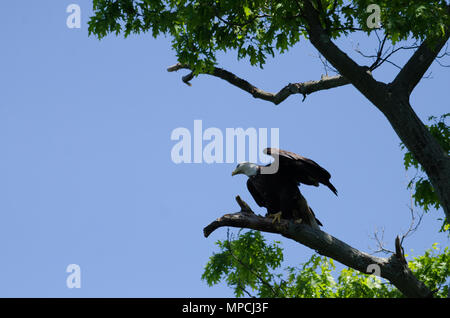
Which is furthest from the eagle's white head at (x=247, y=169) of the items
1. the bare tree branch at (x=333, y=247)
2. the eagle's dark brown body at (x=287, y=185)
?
the bare tree branch at (x=333, y=247)

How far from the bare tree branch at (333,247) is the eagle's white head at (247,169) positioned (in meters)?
1.01

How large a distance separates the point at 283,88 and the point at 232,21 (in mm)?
1583

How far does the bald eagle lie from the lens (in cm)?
842

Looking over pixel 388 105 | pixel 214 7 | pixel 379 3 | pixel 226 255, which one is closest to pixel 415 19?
pixel 379 3

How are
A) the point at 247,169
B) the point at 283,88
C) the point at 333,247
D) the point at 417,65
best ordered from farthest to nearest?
the point at 283,88
the point at 247,169
the point at 417,65
the point at 333,247

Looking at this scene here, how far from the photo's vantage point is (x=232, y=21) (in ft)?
31.6

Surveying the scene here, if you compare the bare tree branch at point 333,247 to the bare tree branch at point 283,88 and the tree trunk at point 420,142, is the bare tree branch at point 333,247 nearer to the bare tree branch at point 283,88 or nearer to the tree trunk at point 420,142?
the tree trunk at point 420,142

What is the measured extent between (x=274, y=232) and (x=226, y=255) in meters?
2.72

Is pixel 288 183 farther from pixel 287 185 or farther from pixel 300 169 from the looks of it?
pixel 300 169

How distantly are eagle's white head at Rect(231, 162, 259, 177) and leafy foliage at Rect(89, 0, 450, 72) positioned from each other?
6.12 feet

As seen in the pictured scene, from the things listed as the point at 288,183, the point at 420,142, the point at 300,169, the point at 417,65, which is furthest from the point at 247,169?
the point at 417,65

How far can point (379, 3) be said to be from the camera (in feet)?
26.4

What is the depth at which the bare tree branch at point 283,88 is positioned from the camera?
1021 centimetres
